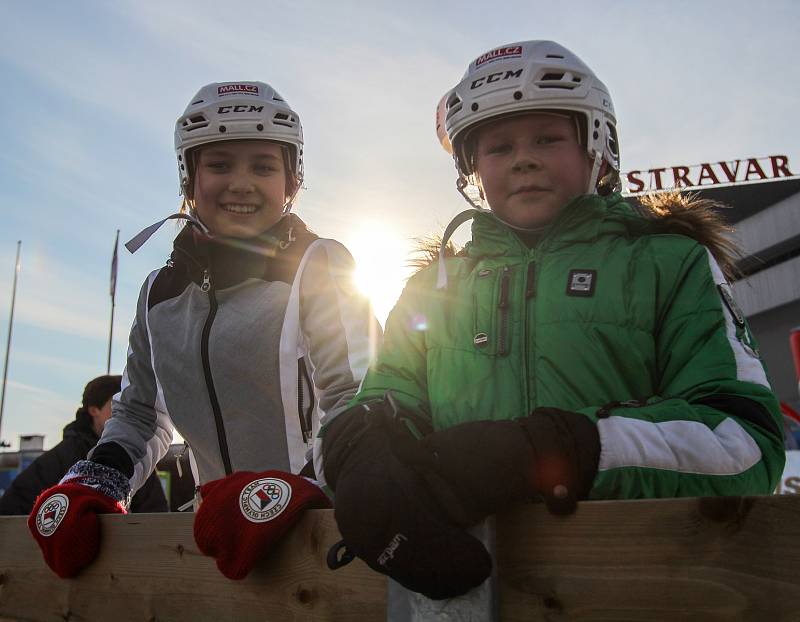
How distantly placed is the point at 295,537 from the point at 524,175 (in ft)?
4.19

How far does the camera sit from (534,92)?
246 cm

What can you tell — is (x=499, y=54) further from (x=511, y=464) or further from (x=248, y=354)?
(x=511, y=464)

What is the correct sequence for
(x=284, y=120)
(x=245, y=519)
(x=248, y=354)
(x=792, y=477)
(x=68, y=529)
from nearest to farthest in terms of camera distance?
(x=245, y=519), (x=68, y=529), (x=248, y=354), (x=284, y=120), (x=792, y=477)

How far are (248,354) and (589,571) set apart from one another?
6.31 ft

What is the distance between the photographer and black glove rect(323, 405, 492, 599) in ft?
4.71

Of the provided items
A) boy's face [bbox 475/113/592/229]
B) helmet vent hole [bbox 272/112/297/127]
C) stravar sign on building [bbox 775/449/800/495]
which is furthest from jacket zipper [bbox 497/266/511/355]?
stravar sign on building [bbox 775/449/800/495]

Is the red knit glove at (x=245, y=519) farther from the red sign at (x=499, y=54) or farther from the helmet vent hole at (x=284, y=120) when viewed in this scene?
the helmet vent hole at (x=284, y=120)

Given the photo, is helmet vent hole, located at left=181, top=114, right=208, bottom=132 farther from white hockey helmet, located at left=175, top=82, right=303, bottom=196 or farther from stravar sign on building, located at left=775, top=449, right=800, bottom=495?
stravar sign on building, located at left=775, top=449, right=800, bottom=495

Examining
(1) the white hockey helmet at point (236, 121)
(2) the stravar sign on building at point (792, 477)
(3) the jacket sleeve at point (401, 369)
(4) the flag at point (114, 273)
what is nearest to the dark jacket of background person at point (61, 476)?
(1) the white hockey helmet at point (236, 121)

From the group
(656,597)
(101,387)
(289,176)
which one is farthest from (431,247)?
(101,387)

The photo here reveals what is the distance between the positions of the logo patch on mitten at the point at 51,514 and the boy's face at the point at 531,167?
1.67 m

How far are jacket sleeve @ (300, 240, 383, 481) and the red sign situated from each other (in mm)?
961

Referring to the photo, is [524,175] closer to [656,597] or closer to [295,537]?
[295,537]

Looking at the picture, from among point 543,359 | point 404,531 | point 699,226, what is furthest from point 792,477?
point 404,531
